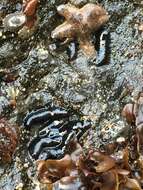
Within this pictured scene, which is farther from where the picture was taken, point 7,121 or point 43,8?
point 43,8

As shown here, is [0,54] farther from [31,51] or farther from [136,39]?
[136,39]

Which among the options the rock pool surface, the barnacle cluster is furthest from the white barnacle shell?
the barnacle cluster

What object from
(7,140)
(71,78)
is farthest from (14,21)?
(7,140)

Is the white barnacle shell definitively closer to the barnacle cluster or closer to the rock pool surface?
Result: the rock pool surface

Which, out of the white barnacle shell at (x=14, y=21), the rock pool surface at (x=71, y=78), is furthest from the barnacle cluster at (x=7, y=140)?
the white barnacle shell at (x=14, y=21)

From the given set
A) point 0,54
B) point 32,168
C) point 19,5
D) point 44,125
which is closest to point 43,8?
point 19,5

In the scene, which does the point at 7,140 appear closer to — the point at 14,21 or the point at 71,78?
the point at 71,78
